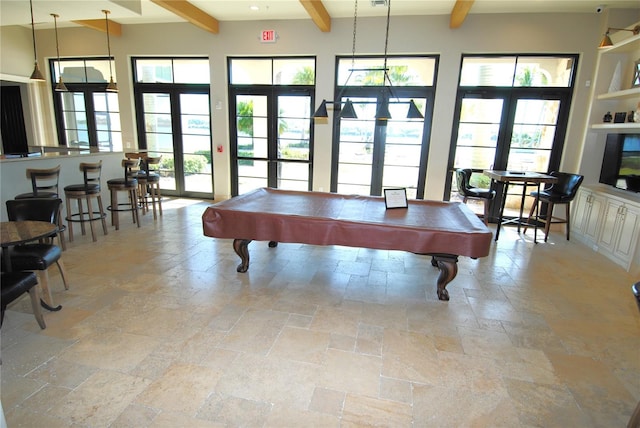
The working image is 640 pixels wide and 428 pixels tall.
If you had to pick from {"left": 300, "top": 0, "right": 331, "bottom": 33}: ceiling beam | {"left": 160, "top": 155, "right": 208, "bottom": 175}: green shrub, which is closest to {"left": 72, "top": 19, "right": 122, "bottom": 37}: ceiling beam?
{"left": 160, "top": 155, "right": 208, "bottom": 175}: green shrub

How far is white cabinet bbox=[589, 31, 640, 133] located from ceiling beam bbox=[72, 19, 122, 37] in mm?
8510

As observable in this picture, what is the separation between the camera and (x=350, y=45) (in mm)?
5918

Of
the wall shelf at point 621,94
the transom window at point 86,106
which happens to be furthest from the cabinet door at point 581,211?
the transom window at point 86,106

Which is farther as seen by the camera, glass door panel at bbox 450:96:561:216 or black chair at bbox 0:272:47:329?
glass door panel at bbox 450:96:561:216

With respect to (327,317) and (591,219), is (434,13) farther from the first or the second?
(327,317)

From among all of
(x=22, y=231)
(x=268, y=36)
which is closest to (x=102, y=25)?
(x=268, y=36)

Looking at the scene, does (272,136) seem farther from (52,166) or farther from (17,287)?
(17,287)

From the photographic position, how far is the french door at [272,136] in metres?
6.52

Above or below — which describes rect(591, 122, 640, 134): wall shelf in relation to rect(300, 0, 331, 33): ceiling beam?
below

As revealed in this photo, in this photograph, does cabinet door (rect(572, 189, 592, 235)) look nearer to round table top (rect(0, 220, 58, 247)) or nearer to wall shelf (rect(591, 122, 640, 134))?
wall shelf (rect(591, 122, 640, 134))

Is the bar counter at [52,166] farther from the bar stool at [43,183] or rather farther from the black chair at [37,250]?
the black chair at [37,250]

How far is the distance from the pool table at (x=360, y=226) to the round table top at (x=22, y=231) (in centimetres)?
123

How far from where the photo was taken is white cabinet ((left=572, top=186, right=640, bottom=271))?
403cm

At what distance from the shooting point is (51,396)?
1906 millimetres
